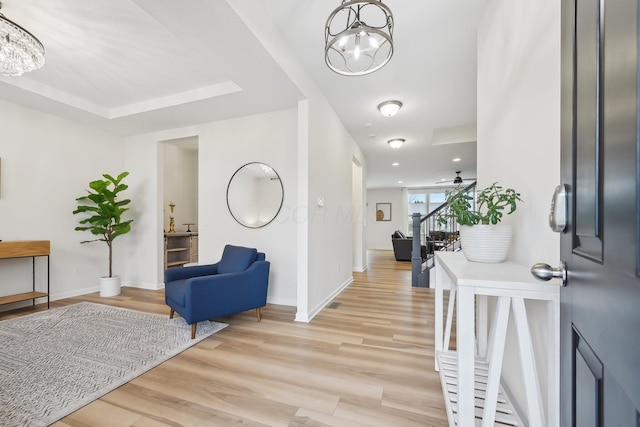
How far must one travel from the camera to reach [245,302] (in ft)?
9.07

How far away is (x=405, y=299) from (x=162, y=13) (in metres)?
3.92

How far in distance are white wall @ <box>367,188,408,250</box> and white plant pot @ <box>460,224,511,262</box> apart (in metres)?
10.1

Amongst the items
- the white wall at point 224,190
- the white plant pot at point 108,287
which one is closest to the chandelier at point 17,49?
the white wall at point 224,190

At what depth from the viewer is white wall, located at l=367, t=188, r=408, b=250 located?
37.0 feet

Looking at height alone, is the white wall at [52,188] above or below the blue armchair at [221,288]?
above

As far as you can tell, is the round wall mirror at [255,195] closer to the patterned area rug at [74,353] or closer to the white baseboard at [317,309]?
the white baseboard at [317,309]

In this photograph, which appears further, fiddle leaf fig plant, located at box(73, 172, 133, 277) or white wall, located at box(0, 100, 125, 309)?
fiddle leaf fig plant, located at box(73, 172, 133, 277)

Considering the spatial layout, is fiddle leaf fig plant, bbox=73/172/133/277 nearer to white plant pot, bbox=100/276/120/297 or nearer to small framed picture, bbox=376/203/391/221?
white plant pot, bbox=100/276/120/297

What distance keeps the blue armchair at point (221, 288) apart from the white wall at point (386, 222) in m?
9.01

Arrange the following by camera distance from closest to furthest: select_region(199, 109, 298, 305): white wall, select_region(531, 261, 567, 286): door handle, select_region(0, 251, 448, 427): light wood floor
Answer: select_region(531, 261, 567, 286): door handle → select_region(0, 251, 448, 427): light wood floor → select_region(199, 109, 298, 305): white wall

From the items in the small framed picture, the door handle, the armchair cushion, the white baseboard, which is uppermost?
the small framed picture

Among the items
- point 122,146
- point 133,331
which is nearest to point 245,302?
point 133,331

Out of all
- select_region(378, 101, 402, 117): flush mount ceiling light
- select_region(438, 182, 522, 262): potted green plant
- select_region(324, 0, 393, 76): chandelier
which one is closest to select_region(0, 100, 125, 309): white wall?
select_region(324, 0, 393, 76): chandelier

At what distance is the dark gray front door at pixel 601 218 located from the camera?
0.41 metres
